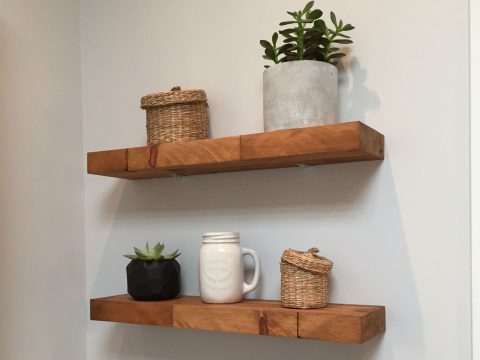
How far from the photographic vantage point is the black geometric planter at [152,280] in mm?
1189

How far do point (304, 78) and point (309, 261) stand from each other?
1.09ft

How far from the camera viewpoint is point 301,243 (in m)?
1.16

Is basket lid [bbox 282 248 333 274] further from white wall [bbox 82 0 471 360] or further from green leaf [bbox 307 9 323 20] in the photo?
green leaf [bbox 307 9 323 20]

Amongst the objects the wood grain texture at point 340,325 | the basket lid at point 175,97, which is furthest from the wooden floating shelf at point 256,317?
the basket lid at point 175,97

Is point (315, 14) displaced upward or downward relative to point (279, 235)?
upward

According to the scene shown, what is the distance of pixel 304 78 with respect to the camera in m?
1.04

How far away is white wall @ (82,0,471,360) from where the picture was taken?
1.03 m
